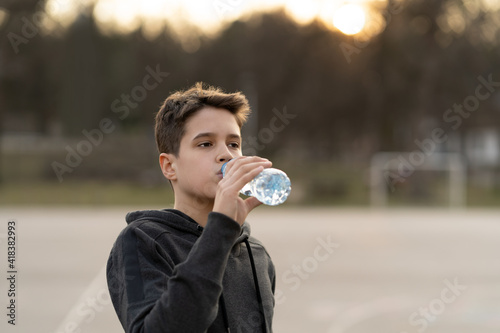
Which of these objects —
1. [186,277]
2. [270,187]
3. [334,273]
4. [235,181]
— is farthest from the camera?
[334,273]

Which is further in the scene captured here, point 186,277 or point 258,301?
point 258,301

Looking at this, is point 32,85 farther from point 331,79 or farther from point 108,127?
point 331,79

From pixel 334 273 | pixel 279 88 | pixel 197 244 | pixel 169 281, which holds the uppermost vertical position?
pixel 279 88

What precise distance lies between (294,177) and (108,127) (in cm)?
1462

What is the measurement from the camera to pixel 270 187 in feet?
7.07

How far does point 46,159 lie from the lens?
31.0 m

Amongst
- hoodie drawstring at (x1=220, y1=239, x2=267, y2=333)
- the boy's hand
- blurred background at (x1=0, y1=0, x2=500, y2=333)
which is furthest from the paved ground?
the boy's hand

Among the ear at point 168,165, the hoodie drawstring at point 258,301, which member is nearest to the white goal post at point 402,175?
the hoodie drawstring at point 258,301

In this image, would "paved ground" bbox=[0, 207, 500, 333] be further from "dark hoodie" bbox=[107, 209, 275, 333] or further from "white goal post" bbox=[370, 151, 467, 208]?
"white goal post" bbox=[370, 151, 467, 208]

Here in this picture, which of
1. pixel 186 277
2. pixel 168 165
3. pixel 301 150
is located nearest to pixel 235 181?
Result: pixel 186 277

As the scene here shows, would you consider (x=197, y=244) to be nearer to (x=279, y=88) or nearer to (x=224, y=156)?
(x=224, y=156)

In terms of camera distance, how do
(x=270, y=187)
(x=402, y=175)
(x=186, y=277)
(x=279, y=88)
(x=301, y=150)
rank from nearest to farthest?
1. (x=186, y=277)
2. (x=270, y=187)
3. (x=402, y=175)
4. (x=279, y=88)
5. (x=301, y=150)

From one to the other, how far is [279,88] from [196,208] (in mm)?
31526

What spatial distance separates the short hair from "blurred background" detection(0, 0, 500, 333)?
4952mm
